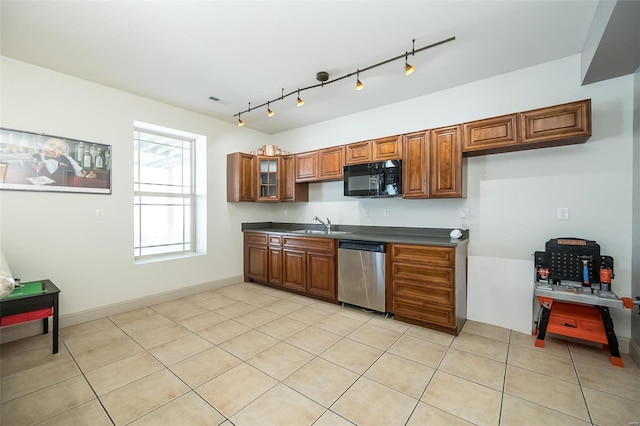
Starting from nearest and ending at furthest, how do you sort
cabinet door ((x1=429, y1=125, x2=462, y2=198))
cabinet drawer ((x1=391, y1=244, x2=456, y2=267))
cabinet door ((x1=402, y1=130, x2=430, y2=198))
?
cabinet drawer ((x1=391, y1=244, x2=456, y2=267)) → cabinet door ((x1=429, y1=125, x2=462, y2=198)) → cabinet door ((x1=402, y1=130, x2=430, y2=198))

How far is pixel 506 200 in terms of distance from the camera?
288cm

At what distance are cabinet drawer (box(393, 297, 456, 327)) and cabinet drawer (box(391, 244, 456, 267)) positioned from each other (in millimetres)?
450

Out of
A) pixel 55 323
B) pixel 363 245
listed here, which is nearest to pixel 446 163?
pixel 363 245

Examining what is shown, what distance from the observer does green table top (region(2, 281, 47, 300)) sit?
2256 millimetres

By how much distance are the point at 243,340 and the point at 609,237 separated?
3506 millimetres

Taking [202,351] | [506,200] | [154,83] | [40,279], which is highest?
[154,83]

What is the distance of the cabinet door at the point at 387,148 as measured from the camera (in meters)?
3.28

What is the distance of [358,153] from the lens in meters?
3.65

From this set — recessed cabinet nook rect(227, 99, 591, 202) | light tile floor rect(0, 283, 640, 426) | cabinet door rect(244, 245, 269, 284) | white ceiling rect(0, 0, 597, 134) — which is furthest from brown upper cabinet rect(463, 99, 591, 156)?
cabinet door rect(244, 245, 269, 284)

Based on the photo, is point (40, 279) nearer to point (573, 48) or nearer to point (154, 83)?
point (154, 83)

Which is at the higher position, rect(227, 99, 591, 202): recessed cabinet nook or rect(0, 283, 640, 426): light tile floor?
rect(227, 99, 591, 202): recessed cabinet nook

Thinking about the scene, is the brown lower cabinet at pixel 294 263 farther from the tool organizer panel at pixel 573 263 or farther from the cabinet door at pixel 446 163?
the tool organizer panel at pixel 573 263

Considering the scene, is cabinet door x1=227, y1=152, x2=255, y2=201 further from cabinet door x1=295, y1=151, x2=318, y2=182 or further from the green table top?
the green table top

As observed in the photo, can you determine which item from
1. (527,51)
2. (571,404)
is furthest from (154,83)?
(571,404)
